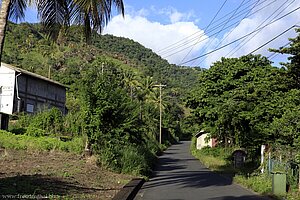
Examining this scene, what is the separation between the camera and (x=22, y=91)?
4659 cm

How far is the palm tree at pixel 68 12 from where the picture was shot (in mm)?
10602

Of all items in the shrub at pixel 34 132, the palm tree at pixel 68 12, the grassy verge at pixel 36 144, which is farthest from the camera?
the shrub at pixel 34 132

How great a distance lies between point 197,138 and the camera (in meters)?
70.6

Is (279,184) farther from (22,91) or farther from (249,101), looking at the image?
(22,91)

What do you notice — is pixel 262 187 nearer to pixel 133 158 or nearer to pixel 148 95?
pixel 133 158

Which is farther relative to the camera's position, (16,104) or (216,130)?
(16,104)

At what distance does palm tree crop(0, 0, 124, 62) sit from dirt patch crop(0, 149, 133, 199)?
4.12 meters

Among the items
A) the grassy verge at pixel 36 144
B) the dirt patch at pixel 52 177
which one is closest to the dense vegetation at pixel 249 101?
the dirt patch at pixel 52 177

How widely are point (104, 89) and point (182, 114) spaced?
104244 mm

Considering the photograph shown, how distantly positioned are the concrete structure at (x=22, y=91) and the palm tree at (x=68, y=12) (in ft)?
108

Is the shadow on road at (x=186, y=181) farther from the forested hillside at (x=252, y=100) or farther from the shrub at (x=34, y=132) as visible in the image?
the shrub at (x=34, y=132)

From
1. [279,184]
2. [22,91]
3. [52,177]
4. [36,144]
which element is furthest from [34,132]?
[279,184]

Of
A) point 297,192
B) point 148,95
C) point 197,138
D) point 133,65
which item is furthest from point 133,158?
point 133,65

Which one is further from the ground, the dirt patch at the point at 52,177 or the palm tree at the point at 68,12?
the palm tree at the point at 68,12
